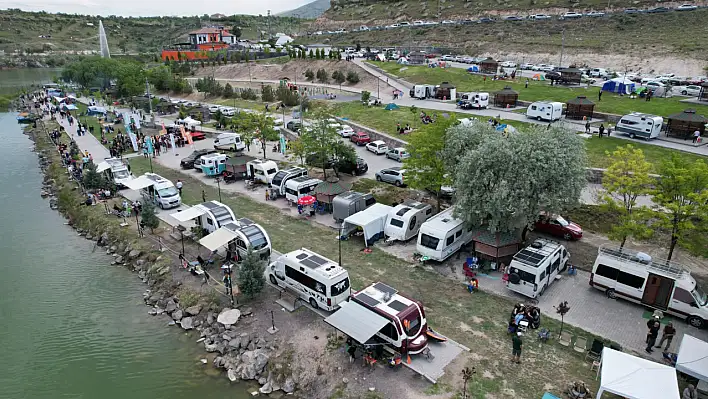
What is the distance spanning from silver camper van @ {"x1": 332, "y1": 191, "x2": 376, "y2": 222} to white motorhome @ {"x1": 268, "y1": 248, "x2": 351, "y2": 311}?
5898 mm

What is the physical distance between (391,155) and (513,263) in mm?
17820

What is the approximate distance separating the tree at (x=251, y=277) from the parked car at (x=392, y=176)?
13.1 meters

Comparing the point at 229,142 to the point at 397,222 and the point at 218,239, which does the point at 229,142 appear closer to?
the point at 218,239

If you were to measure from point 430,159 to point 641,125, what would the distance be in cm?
1853

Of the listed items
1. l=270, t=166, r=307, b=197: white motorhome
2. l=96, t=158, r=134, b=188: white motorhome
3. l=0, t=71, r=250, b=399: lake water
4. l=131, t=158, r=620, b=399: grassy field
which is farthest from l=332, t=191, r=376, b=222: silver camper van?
l=96, t=158, r=134, b=188: white motorhome

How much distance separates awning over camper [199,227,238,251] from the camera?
18.3m

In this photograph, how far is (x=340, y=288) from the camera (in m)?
15.4

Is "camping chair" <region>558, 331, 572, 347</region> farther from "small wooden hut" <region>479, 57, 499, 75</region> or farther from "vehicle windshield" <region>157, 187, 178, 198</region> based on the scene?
"small wooden hut" <region>479, 57, 499, 75</region>

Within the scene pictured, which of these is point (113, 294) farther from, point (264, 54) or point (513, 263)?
point (264, 54)

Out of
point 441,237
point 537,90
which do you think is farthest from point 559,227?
point 537,90

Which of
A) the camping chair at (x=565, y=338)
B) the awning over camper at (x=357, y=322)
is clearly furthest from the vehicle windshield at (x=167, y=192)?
the camping chair at (x=565, y=338)

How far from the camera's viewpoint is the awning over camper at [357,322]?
41.0ft

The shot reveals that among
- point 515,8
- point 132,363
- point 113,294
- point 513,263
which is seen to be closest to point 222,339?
point 132,363

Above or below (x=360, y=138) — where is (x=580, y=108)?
above
